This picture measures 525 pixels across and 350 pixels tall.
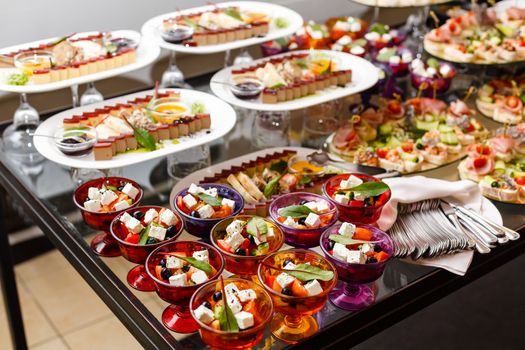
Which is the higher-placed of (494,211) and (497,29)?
(497,29)

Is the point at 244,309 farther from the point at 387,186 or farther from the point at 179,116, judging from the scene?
the point at 179,116

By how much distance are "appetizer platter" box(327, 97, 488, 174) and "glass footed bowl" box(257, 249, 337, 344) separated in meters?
0.82

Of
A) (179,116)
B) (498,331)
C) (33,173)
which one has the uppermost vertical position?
(179,116)

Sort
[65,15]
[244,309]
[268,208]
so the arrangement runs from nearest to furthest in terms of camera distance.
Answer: [244,309], [268,208], [65,15]

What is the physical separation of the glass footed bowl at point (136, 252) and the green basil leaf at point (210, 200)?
0.31 feet

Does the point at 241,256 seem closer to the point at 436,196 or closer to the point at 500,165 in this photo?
the point at 436,196

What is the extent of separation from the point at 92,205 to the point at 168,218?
24 cm

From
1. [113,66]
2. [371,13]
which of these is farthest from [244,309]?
[371,13]

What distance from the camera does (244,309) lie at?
1.65m

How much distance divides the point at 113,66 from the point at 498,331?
2062 millimetres

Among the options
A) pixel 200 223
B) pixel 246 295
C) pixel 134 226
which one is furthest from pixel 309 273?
pixel 134 226

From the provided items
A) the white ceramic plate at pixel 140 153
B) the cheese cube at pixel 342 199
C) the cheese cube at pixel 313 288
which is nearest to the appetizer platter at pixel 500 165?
the cheese cube at pixel 342 199

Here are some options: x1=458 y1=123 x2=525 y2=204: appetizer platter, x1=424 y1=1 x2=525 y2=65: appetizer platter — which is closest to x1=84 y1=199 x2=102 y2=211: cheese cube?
x1=458 y1=123 x2=525 y2=204: appetizer platter

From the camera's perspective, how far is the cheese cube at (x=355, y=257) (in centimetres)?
179
